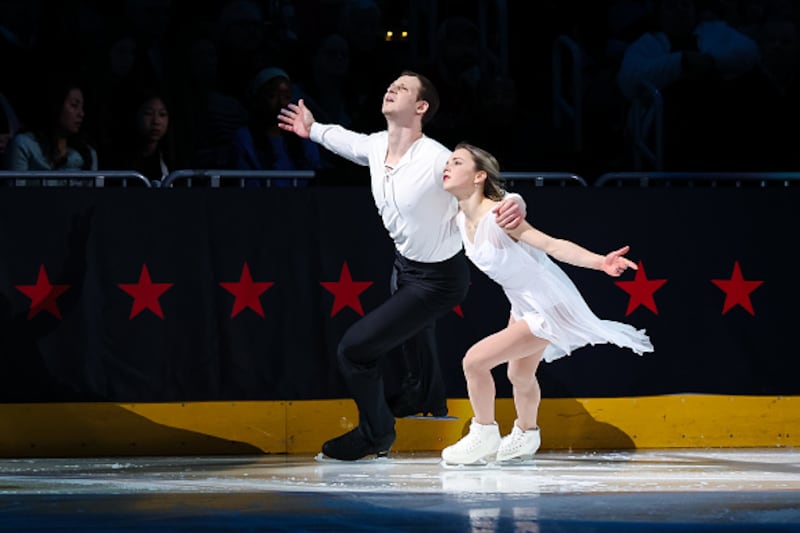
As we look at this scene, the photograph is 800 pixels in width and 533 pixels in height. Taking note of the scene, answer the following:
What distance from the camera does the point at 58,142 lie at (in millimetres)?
9273

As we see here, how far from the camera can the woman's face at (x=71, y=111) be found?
9195mm

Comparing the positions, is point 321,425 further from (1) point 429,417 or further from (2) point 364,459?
(1) point 429,417

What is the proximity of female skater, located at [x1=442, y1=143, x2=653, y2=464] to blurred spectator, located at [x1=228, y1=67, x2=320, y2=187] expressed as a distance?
2090 millimetres

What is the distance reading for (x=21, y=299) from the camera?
27.6 feet

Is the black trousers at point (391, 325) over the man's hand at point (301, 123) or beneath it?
beneath

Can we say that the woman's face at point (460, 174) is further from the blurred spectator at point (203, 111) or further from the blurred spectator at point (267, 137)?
the blurred spectator at point (203, 111)

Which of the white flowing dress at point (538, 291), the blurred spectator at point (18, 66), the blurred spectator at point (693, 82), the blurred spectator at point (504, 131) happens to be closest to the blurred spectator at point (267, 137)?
the blurred spectator at point (504, 131)

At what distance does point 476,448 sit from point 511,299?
31.0 inches

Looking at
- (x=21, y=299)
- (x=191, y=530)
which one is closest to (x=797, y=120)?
(x=21, y=299)

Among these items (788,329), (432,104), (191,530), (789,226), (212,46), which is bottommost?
(191,530)

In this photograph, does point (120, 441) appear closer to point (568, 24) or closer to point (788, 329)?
point (788, 329)

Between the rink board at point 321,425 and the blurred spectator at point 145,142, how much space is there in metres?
1.73

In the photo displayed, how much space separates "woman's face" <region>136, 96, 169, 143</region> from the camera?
378 inches

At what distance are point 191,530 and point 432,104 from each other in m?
3.12
